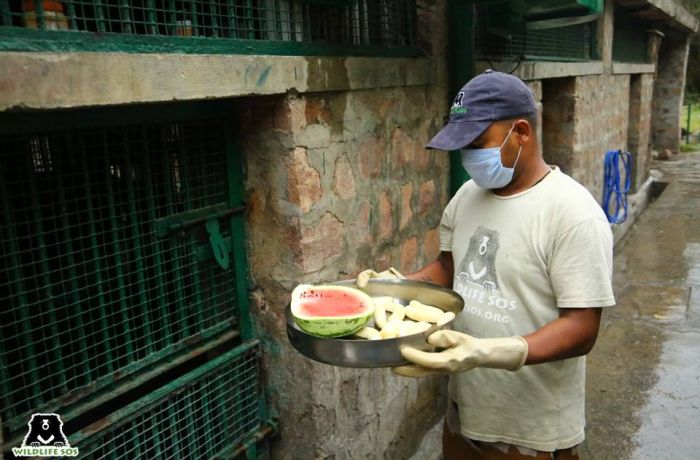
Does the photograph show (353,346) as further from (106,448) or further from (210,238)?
(106,448)

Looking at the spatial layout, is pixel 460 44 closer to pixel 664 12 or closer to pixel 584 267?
→ pixel 584 267

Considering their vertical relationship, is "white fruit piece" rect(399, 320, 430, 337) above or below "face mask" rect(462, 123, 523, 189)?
below

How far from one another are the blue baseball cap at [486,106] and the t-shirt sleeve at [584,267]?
45 cm

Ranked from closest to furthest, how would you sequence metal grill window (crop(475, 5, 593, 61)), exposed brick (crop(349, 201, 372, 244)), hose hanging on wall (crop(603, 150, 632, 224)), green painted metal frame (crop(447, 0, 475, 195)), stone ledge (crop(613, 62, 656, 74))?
exposed brick (crop(349, 201, 372, 244)) < green painted metal frame (crop(447, 0, 475, 195)) < metal grill window (crop(475, 5, 593, 61)) < hose hanging on wall (crop(603, 150, 632, 224)) < stone ledge (crop(613, 62, 656, 74))

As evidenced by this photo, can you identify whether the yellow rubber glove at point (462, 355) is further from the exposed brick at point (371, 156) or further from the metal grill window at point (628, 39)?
the metal grill window at point (628, 39)

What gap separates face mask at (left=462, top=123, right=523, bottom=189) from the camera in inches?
83.0

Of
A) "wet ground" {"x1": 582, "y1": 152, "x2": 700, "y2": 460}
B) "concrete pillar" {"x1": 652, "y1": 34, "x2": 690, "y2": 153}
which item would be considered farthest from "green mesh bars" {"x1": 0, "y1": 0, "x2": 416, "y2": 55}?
"concrete pillar" {"x1": 652, "y1": 34, "x2": 690, "y2": 153}

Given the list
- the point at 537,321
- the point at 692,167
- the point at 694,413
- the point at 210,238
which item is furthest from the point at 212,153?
the point at 692,167

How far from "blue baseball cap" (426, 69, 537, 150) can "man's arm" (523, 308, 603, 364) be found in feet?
2.19

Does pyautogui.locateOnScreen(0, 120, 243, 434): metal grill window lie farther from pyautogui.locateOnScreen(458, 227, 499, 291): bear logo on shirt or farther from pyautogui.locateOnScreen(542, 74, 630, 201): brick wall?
pyautogui.locateOnScreen(542, 74, 630, 201): brick wall

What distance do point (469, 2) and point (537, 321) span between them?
2.24 m

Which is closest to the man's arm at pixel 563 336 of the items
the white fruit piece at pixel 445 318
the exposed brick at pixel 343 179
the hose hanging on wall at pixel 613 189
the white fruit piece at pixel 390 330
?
the white fruit piece at pixel 445 318

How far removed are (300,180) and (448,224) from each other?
70 centimetres

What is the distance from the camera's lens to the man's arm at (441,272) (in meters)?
2.59
